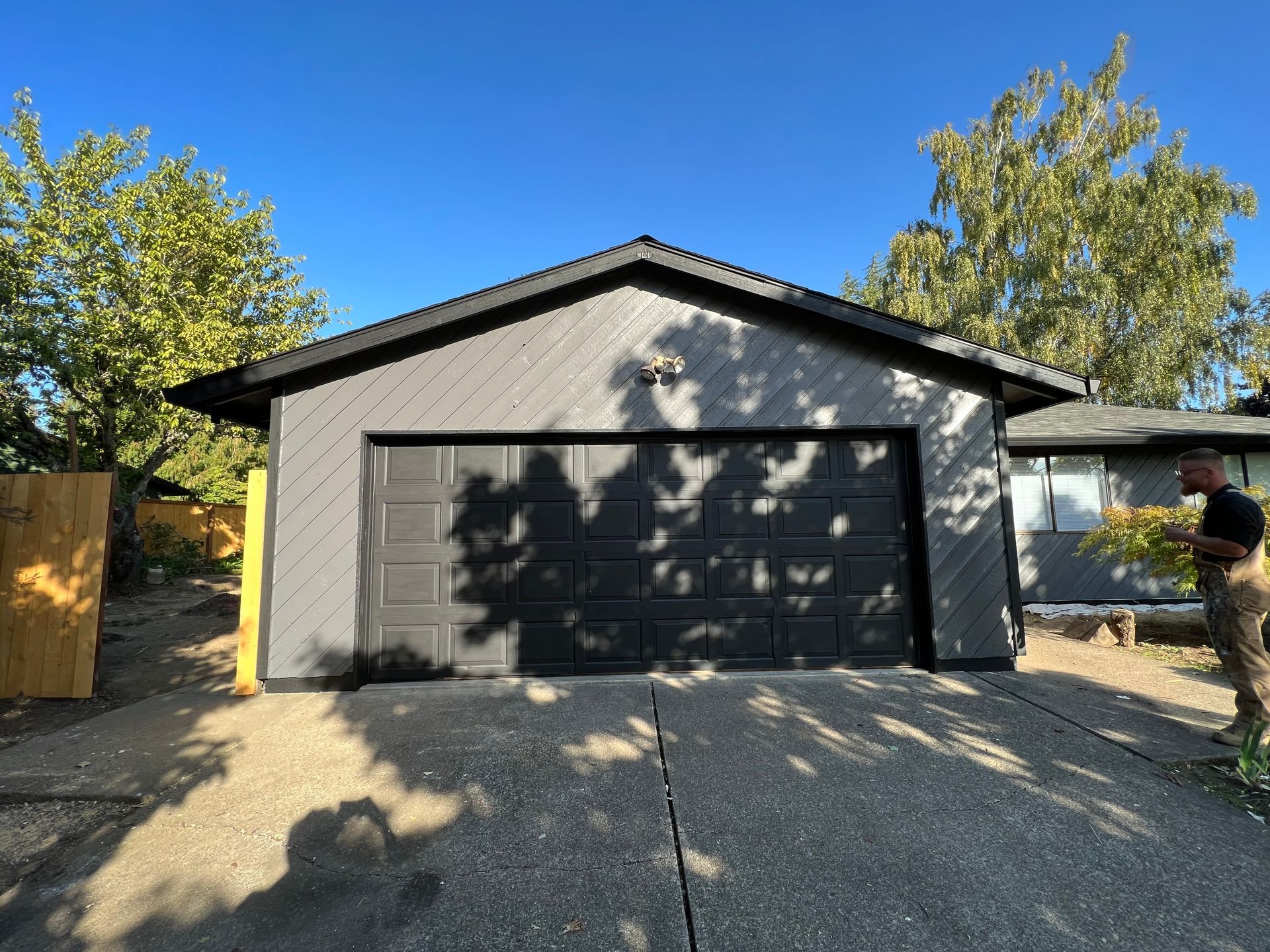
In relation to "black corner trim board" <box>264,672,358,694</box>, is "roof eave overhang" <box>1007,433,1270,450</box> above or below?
above

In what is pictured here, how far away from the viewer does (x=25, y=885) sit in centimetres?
231

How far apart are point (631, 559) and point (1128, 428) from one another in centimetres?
945

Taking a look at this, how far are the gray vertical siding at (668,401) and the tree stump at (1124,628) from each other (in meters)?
2.51

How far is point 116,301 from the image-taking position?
10.7 m

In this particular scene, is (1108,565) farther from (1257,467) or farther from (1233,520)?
(1233,520)

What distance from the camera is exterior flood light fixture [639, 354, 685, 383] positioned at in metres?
5.08

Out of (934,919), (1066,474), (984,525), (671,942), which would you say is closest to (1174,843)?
(934,919)

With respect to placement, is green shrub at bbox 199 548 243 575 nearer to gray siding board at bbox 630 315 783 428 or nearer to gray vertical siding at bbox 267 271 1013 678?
gray vertical siding at bbox 267 271 1013 678

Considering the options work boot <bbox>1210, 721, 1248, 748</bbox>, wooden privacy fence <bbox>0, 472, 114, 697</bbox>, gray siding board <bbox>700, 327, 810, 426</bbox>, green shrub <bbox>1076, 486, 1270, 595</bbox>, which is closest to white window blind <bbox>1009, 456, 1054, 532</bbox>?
green shrub <bbox>1076, 486, 1270, 595</bbox>

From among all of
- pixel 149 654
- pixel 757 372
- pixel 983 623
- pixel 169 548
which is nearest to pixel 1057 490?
pixel 983 623

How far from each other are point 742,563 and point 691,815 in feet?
8.63

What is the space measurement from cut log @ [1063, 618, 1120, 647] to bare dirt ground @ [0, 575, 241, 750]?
30.3ft

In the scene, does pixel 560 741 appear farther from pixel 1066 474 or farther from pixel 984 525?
pixel 1066 474

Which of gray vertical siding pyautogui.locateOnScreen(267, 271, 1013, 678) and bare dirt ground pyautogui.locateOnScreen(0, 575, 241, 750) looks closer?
bare dirt ground pyautogui.locateOnScreen(0, 575, 241, 750)
